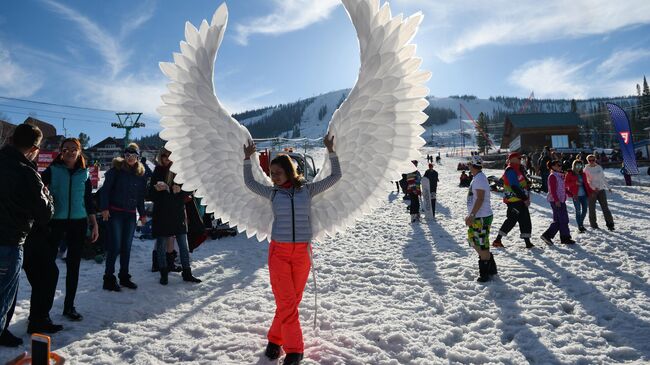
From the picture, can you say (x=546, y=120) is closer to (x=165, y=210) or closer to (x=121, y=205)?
(x=165, y=210)

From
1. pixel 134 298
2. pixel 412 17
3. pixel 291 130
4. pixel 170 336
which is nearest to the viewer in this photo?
pixel 412 17

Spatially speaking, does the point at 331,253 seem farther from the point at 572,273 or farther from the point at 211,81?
the point at 211,81

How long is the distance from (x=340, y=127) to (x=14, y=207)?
101 inches

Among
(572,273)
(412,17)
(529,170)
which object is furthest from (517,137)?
(412,17)

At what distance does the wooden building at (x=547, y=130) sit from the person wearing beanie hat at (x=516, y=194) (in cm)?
4728

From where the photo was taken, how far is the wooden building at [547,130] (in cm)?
4859

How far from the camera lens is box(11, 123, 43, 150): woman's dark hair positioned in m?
2.82

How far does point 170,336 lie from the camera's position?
11.6 feet

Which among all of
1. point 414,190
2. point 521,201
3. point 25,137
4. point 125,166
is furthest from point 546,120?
point 25,137

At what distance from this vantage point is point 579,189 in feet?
26.8

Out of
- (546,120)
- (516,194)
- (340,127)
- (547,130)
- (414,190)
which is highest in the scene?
(546,120)

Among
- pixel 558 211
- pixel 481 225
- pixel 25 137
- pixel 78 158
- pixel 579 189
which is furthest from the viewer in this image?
pixel 579 189

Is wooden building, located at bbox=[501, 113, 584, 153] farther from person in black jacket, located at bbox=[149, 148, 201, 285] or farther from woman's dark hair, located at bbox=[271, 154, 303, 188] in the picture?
woman's dark hair, located at bbox=[271, 154, 303, 188]

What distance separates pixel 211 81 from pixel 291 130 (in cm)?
18167
